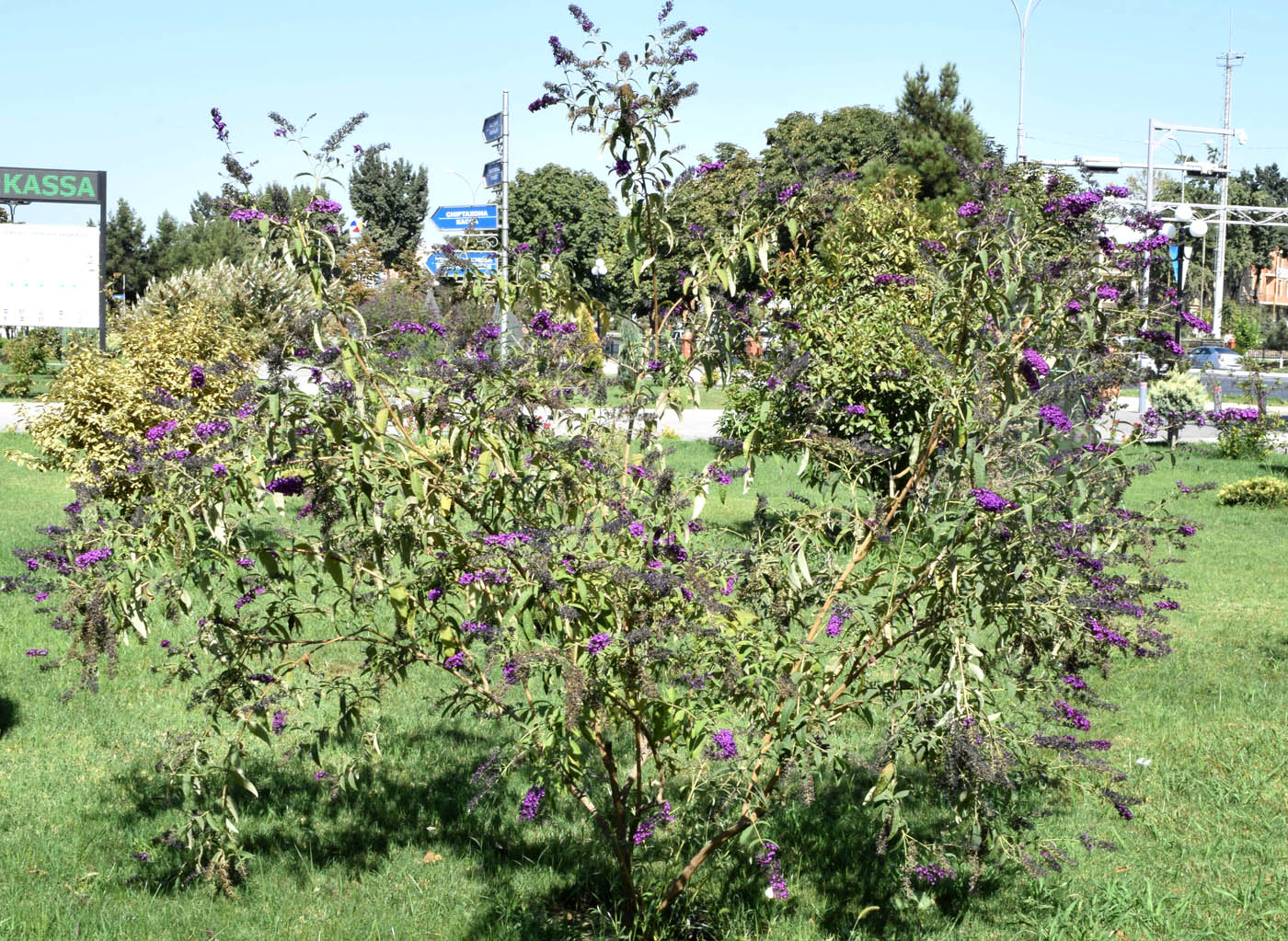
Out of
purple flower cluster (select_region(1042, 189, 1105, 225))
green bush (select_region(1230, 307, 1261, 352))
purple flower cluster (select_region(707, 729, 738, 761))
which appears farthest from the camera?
green bush (select_region(1230, 307, 1261, 352))

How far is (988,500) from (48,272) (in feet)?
69.1

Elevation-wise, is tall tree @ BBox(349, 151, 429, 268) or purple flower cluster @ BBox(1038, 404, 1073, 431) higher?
tall tree @ BBox(349, 151, 429, 268)

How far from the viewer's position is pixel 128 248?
186ft

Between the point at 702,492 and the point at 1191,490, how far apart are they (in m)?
1.68

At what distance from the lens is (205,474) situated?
3.10 meters

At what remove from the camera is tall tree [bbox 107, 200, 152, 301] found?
55688mm

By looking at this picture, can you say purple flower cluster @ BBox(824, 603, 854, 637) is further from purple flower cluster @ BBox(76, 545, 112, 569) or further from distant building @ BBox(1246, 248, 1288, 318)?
distant building @ BBox(1246, 248, 1288, 318)

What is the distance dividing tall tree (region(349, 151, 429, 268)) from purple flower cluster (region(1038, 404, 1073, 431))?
54.1 m

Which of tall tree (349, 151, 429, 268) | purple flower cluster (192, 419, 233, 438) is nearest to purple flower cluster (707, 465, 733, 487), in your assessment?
purple flower cluster (192, 419, 233, 438)

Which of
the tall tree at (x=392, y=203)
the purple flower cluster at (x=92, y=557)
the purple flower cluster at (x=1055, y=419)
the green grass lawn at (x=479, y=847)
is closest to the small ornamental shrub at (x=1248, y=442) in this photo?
the green grass lawn at (x=479, y=847)

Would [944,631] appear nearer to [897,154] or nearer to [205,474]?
[205,474]

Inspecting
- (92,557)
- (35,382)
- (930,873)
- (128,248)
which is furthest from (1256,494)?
(128,248)

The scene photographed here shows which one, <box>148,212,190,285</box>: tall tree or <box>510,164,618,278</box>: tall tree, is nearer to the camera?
<box>510,164,618,278</box>: tall tree

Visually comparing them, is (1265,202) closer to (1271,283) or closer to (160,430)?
(1271,283)
